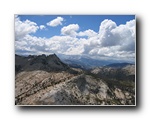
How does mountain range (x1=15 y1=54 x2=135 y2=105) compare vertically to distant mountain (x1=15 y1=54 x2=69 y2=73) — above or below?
below

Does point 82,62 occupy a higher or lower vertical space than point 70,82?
higher

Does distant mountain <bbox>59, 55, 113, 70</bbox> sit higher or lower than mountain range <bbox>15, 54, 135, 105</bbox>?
higher

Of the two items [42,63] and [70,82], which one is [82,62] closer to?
[70,82]

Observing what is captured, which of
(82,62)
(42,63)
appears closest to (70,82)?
(82,62)

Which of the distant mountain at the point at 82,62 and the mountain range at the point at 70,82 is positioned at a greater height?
the distant mountain at the point at 82,62

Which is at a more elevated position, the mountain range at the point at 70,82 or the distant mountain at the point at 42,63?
the distant mountain at the point at 42,63

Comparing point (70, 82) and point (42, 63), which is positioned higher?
point (42, 63)

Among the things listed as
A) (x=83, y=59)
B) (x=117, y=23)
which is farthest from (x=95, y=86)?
(x=117, y=23)
